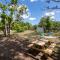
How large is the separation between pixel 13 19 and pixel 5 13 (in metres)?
1.29

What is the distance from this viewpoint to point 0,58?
9.03 m

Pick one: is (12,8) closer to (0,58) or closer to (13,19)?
(13,19)

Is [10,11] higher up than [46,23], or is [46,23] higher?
[10,11]

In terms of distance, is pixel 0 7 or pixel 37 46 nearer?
pixel 37 46

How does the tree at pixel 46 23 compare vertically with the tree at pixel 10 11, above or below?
below

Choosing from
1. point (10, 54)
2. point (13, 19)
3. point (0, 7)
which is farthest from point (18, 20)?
point (10, 54)

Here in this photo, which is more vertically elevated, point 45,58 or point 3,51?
point 3,51

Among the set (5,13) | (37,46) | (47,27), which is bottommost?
(47,27)

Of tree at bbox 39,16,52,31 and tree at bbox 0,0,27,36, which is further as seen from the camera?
tree at bbox 39,16,52,31

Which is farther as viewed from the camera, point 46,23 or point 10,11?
point 46,23

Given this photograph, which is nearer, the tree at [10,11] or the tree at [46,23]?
the tree at [10,11]

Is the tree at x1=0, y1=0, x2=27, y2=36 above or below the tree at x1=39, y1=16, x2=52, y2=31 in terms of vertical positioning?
above

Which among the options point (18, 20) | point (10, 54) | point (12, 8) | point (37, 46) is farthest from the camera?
point (18, 20)

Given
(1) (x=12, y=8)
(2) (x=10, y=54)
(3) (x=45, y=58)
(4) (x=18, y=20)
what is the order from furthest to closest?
(4) (x=18, y=20), (1) (x=12, y=8), (3) (x=45, y=58), (2) (x=10, y=54)
